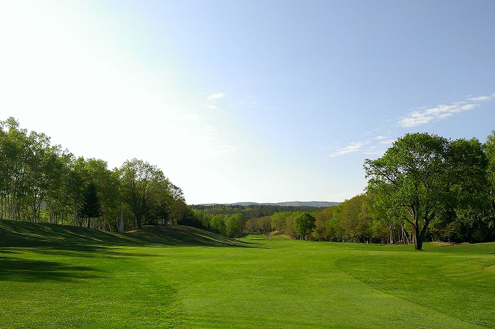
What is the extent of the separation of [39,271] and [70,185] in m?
64.5

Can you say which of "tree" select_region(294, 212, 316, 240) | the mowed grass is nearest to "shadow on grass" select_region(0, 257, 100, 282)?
the mowed grass

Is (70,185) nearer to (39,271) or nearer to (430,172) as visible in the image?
(39,271)

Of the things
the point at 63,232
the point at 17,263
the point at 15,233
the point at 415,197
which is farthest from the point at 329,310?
the point at 63,232

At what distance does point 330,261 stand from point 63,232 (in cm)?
4915

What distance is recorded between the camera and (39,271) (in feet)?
65.7

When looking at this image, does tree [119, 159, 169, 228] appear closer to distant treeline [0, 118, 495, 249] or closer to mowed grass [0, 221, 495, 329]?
distant treeline [0, 118, 495, 249]

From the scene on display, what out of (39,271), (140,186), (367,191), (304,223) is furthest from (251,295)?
(304,223)

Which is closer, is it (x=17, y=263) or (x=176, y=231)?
(x=17, y=263)

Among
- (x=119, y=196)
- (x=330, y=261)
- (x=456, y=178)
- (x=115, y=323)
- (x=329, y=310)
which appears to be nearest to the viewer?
(x=115, y=323)

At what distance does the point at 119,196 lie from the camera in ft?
287

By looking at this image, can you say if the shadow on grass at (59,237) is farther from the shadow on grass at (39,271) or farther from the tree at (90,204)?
the shadow on grass at (39,271)

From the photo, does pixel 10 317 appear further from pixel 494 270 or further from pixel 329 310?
pixel 494 270

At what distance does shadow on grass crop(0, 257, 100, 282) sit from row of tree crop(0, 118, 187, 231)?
4575cm

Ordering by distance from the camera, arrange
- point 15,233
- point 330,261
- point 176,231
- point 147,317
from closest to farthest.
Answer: point 147,317 → point 330,261 → point 15,233 → point 176,231
